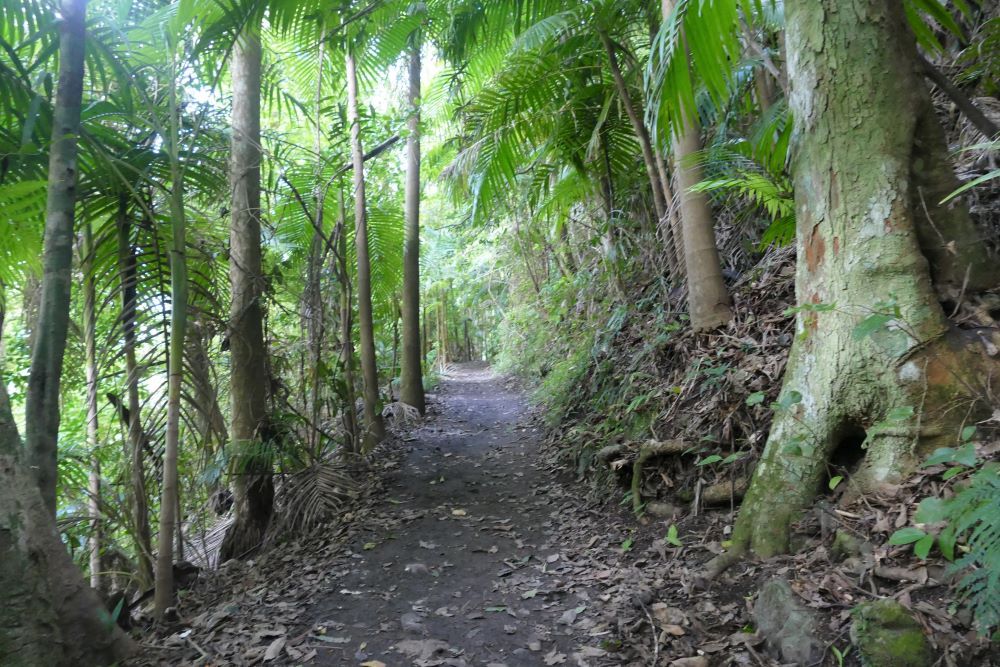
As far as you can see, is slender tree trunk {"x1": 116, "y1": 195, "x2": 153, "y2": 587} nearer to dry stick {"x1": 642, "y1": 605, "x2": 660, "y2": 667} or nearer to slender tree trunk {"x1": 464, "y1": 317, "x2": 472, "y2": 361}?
dry stick {"x1": 642, "y1": 605, "x2": 660, "y2": 667}

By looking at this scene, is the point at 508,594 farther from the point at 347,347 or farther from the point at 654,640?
the point at 347,347

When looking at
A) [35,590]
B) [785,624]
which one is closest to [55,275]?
[35,590]

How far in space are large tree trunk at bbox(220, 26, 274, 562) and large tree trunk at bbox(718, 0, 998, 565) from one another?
12.2 feet

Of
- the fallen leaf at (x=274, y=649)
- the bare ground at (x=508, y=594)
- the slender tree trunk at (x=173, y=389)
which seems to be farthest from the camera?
the slender tree trunk at (x=173, y=389)

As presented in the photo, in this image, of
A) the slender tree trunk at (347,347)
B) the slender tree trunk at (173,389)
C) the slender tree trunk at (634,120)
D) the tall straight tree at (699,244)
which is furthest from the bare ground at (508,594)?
the slender tree trunk at (634,120)

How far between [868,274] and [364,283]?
551 centimetres

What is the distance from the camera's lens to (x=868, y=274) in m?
2.55

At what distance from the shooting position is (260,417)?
494 centimetres

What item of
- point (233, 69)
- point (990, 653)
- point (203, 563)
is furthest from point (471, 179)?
point (990, 653)

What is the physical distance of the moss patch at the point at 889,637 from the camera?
5.89ft


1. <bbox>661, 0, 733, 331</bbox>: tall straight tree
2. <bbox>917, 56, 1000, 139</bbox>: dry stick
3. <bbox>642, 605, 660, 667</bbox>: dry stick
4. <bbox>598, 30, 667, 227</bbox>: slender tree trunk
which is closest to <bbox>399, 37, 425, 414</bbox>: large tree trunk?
<bbox>598, 30, 667, 227</bbox>: slender tree trunk

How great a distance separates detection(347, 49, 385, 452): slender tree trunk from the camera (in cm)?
677

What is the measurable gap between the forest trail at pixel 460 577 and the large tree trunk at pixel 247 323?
1035mm

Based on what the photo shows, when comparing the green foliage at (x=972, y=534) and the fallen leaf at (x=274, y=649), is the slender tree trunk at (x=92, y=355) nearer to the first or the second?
the fallen leaf at (x=274, y=649)
